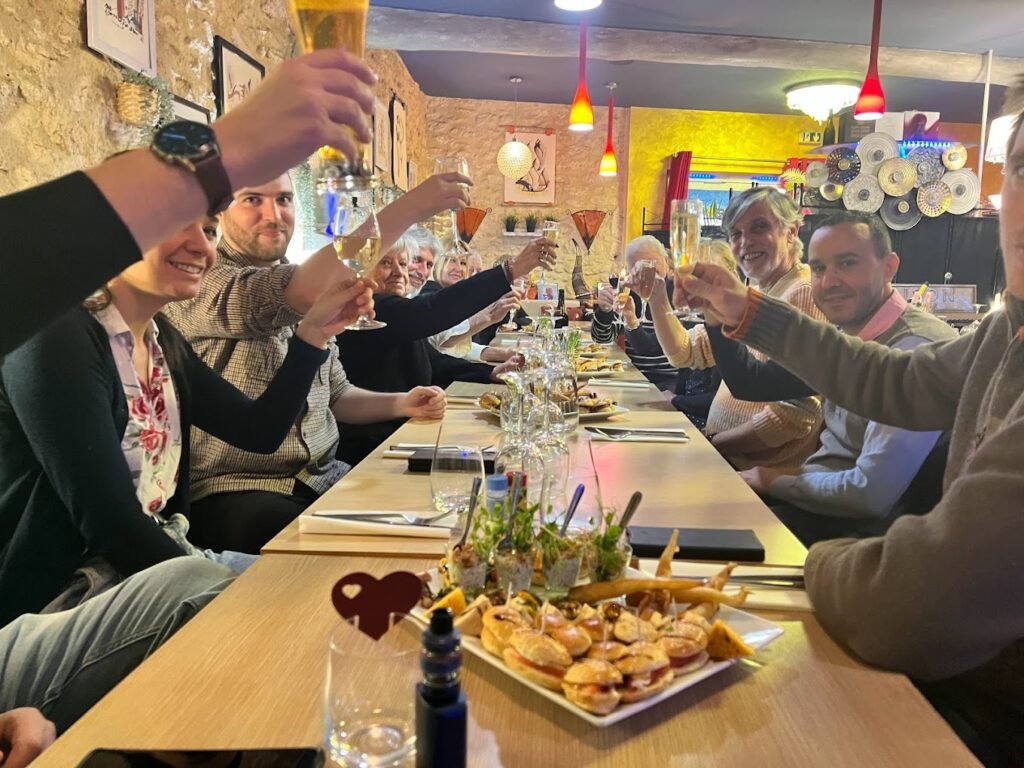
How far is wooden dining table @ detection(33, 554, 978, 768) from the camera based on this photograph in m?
0.67

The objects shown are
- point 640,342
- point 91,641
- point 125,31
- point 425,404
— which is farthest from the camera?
point 640,342

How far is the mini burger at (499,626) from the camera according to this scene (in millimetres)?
797

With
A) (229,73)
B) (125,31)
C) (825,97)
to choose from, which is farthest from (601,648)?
(825,97)

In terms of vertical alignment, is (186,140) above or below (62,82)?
below

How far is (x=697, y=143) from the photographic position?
28.8 ft

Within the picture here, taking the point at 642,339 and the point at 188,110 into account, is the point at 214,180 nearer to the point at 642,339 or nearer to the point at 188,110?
the point at 188,110

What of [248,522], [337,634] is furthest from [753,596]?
[248,522]

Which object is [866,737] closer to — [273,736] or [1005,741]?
[1005,741]

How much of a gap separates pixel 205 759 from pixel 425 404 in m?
1.67

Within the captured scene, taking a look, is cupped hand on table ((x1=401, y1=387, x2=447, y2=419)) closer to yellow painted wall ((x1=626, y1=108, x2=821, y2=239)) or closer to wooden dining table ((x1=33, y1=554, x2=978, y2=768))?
wooden dining table ((x1=33, y1=554, x2=978, y2=768))

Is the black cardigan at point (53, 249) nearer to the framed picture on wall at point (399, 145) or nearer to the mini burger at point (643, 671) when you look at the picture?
the mini burger at point (643, 671)

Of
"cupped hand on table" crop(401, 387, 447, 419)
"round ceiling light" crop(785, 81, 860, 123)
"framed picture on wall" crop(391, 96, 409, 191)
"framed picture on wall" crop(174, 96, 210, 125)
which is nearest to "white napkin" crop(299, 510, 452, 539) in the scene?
"cupped hand on table" crop(401, 387, 447, 419)

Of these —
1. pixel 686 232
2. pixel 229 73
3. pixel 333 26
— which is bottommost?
pixel 686 232

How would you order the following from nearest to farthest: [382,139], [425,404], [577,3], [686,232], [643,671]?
[643,671]
[686,232]
[425,404]
[577,3]
[382,139]
